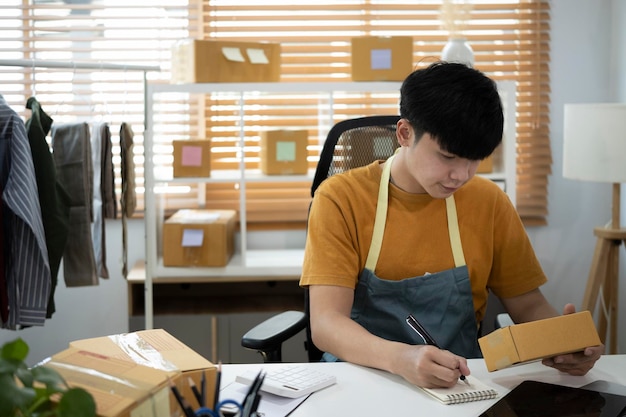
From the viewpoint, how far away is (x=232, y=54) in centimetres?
336

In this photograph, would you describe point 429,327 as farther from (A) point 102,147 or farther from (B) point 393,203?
(A) point 102,147

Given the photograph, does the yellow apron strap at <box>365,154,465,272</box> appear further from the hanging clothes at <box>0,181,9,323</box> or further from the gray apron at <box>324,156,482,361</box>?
the hanging clothes at <box>0,181,9,323</box>

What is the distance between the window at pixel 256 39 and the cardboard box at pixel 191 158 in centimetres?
45

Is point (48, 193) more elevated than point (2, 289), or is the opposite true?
point (48, 193)

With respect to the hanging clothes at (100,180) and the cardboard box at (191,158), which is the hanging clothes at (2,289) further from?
the cardboard box at (191,158)

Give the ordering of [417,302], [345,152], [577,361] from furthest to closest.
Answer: [345,152] → [417,302] → [577,361]

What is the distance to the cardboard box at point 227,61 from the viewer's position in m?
3.35

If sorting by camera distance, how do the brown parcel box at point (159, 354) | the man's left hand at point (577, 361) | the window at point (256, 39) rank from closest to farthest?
the brown parcel box at point (159, 354)
the man's left hand at point (577, 361)
the window at point (256, 39)

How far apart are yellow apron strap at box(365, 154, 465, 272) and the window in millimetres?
1990

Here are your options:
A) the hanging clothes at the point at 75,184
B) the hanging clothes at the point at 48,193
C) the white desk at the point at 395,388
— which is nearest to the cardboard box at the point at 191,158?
the hanging clothes at the point at 75,184

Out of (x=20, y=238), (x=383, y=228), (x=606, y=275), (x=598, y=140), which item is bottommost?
(x=606, y=275)

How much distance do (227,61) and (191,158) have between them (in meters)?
0.42

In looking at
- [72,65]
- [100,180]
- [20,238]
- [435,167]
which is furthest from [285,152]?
[435,167]

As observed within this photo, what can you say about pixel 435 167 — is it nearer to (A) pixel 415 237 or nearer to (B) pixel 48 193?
(A) pixel 415 237
